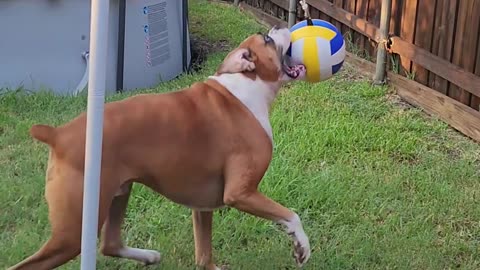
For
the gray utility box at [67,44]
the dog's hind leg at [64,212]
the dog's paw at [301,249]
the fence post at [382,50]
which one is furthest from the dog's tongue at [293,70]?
the gray utility box at [67,44]

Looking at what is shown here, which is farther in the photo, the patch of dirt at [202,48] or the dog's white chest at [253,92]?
the patch of dirt at [202,48]

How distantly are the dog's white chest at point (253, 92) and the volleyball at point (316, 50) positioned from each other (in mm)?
212

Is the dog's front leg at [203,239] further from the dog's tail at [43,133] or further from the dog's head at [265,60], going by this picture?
the dog's tail at [43,133]

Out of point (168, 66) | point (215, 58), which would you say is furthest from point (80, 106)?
A: point (215, 58)

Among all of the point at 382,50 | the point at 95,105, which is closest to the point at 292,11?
the point at 382,50

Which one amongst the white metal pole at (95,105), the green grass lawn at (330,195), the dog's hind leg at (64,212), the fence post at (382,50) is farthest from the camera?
the fence post at (382,50)

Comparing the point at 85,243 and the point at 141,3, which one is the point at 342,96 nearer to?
the point at 141,3

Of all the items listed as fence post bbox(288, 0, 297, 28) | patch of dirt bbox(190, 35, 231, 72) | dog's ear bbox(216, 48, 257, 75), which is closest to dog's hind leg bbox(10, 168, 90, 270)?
dog's ear bbox(216, 48, 257, 75)

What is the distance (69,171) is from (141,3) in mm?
4408

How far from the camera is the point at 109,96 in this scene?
668 centimetres

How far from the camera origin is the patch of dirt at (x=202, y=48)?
324 inches

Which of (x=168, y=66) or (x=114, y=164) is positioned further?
(x=168, y=66)

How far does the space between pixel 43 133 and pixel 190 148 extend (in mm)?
603

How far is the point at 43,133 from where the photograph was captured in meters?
3.11
